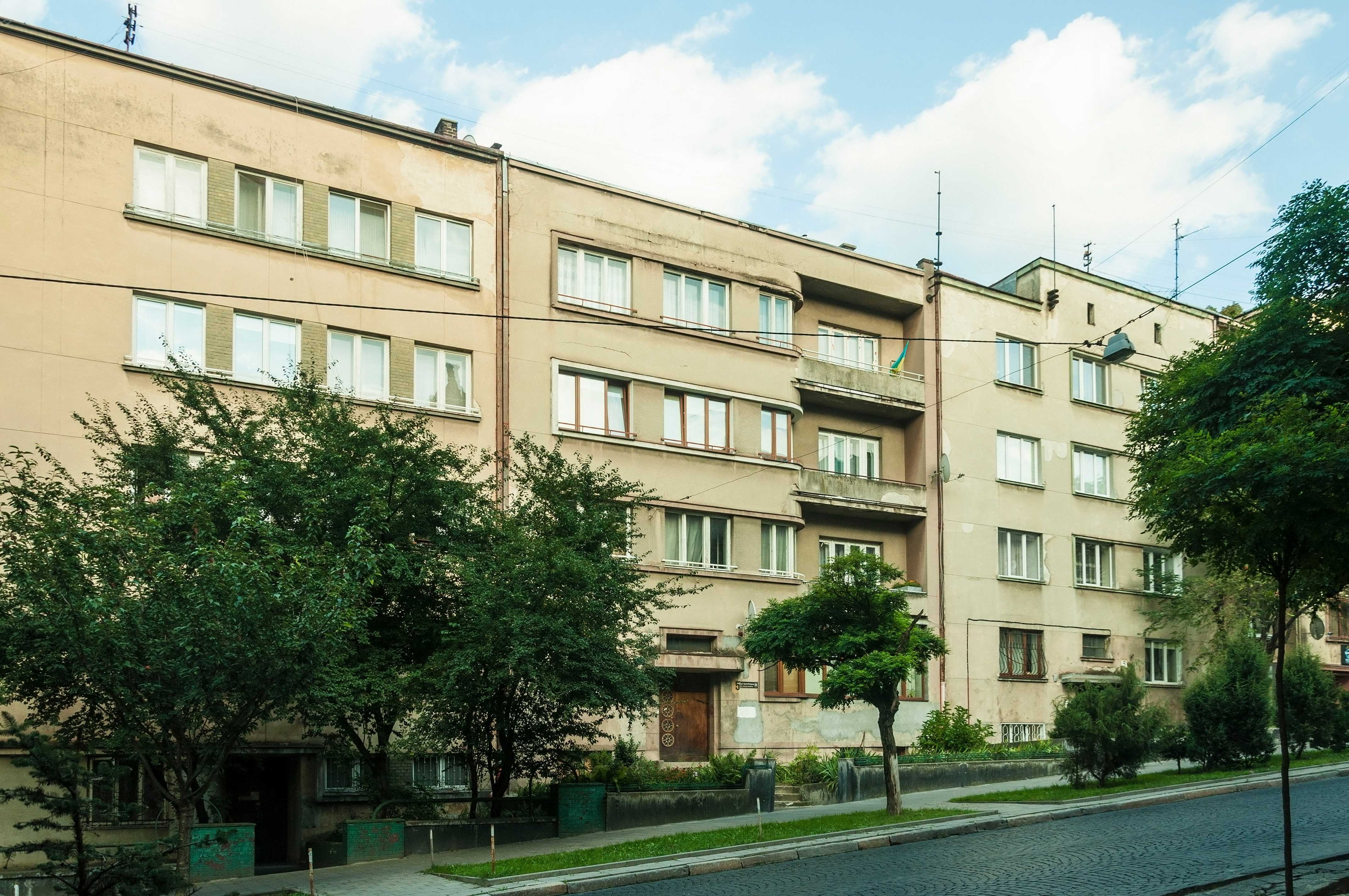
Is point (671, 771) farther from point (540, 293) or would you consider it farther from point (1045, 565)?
point (1045, 565)

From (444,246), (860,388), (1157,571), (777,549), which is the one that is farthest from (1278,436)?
(1157,571)

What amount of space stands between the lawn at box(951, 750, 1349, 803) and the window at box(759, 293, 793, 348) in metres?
13.9

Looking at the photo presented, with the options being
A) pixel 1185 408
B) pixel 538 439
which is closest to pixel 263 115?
pixel 538 439

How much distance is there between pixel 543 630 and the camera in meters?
21.2

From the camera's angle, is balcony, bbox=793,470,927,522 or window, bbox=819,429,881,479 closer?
balcony, bbox=793,470,927,522

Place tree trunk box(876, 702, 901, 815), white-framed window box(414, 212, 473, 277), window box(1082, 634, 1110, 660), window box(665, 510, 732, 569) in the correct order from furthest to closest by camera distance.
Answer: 1. window box(1082, 634, 1110, 660)
2. window box(665, 510, 732, 569)
3. white-framed window box(414, 212, 473, 277)
4. tree trunk box(876, 702, 901, 815)

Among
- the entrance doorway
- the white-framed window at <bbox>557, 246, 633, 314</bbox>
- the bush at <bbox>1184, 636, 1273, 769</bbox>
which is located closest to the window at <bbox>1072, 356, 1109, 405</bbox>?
the bush at <bbox>1184, 636, 1273, 769</bbox>

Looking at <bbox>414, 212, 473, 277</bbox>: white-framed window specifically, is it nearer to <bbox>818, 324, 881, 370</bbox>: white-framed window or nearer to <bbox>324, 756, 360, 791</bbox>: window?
<bbox>818, 324, 881, 370</bbox>: white-framed window

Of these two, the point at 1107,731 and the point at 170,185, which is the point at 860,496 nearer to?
the point at 1107,731

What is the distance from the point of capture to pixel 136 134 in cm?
2673

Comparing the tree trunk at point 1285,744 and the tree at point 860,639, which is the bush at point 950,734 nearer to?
the tree at point 860,639

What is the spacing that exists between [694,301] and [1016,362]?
42.1 ft

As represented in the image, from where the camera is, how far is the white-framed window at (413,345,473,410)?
29859mm

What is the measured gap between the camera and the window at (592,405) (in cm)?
3170
